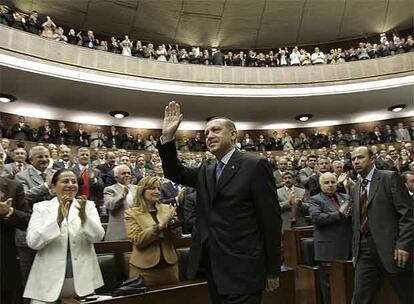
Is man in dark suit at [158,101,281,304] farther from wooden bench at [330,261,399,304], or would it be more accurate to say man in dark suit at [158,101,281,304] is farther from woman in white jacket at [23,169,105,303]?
wooden bench at [330,261,399,304]

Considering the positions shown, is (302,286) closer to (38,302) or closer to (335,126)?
(38,302)

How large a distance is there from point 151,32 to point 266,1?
3165 millimetres

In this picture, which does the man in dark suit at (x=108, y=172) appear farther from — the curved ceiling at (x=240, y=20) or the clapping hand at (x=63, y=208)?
the curved ceiling at (x=240, y=20)

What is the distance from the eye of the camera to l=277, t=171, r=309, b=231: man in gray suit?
143 inches

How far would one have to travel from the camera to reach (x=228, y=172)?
1.43 m

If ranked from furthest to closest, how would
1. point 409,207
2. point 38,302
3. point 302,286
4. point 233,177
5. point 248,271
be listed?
1. point 302,286
2. point 409,207
3. point 38,302
4. point 233,177
5. point 248,271

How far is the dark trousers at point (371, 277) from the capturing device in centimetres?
185

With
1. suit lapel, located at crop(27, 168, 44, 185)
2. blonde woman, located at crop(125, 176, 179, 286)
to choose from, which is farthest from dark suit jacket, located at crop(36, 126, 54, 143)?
blonde woman, located at crop(125, 176, 179, 286)

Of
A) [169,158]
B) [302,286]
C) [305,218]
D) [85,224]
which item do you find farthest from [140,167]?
[169,158]

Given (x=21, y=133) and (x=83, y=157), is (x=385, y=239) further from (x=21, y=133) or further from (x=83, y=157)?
(x=21, y=133)

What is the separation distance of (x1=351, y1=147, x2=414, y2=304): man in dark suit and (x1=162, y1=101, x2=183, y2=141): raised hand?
1.16 m

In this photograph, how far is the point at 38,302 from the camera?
171 cm

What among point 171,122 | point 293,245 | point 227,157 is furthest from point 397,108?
point 171,122

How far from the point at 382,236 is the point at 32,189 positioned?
2185mm
